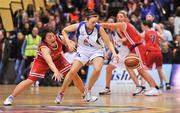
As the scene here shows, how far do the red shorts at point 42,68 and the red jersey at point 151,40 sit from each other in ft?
16.5

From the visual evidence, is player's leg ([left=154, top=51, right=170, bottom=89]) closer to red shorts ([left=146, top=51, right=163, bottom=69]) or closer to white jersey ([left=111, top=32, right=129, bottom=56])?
red shorts ([left=146, top=51, right=163, bottom=69])

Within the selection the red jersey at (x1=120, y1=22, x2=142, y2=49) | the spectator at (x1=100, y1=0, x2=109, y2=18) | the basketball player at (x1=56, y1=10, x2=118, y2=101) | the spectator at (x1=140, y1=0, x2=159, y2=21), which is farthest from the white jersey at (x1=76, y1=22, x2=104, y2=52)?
the spectator at (x1=100, y1=0, x2=109, y2=18)

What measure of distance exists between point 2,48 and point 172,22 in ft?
21.7

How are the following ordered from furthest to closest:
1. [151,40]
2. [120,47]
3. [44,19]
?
[44,19] < [151,40] < [120,47]

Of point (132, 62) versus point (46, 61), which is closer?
point (46, 61)

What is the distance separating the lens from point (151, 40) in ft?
56.3

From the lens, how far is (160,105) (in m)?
11.5

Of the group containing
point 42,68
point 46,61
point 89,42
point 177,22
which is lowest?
point 42,68

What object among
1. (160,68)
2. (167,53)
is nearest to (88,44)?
(160,68)

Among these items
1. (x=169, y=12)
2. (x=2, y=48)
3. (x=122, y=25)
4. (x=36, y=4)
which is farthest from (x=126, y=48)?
(x=36, y=4)

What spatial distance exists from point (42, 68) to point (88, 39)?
3.77 ft

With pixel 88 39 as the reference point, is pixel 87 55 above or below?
below

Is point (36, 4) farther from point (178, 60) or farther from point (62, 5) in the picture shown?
point (178, 60)

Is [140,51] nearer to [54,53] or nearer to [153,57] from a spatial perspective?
[153,57]
